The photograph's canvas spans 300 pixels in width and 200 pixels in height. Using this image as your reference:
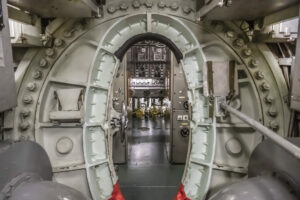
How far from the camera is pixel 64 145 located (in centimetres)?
266

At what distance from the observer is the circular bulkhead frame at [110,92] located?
2525 millimetres

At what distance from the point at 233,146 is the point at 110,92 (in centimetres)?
147

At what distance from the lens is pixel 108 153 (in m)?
2.75

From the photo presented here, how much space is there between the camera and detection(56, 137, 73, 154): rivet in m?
2.65

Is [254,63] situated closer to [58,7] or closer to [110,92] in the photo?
[110,92]

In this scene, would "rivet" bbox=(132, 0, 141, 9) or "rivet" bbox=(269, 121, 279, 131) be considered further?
"rivet" bbox=(132, 0, 141, 9)

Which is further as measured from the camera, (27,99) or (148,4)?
(148,4)

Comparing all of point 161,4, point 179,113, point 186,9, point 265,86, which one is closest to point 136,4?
point 161,4

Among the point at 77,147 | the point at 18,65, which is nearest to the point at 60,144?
the point at 77,147

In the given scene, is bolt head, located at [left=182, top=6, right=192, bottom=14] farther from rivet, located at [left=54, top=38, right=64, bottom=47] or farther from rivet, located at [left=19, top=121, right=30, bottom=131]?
rivet, located at [left=19, top=121, right=30, bottom=131]

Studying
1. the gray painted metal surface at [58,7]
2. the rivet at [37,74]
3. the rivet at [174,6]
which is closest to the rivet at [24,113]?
the rivet at [37,74]

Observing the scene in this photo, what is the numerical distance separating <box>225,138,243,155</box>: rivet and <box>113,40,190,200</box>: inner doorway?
1455mm

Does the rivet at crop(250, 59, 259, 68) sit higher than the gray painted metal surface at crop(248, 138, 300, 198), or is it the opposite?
the rivet at crop(250, 59, 259, 68)

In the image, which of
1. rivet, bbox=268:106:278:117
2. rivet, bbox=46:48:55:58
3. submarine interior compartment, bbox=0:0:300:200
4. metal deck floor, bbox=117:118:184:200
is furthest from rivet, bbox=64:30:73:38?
metal deck floor, bbox=117:118:184:200
